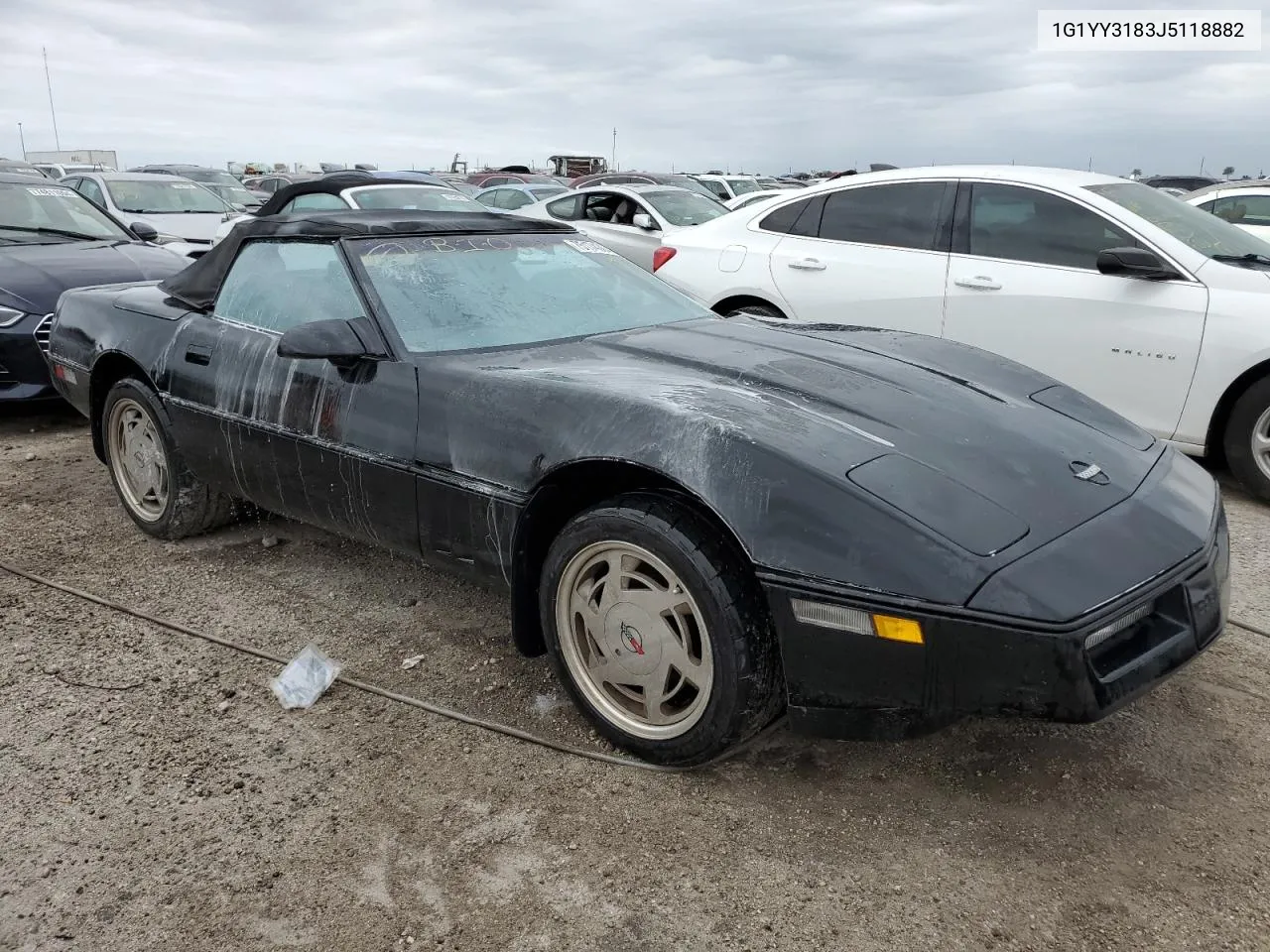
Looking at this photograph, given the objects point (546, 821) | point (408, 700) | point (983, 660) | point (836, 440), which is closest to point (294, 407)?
point (408, 700)

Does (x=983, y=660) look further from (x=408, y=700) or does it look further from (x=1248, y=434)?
(x=1248, y=434)

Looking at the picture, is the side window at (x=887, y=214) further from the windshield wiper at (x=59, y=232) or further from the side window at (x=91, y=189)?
the side window at (x=91, y=189)

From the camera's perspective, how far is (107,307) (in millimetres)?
4359

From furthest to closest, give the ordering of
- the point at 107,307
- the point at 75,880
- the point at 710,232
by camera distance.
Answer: the point at 710,232, the point at 107,307, the point at 75,880

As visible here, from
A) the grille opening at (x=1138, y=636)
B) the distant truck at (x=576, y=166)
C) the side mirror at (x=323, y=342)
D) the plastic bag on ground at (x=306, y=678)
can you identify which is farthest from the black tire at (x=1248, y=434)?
the distant truck at (x=576, y=166)

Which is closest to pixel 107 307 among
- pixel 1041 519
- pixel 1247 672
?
pixel 1041 519

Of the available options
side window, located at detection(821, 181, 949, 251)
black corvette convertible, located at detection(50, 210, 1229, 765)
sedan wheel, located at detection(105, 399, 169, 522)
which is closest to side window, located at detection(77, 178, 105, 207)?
sedan wheel, located at detection(105, 399, 169, 522)

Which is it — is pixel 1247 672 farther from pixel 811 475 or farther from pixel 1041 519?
pixel 811 475

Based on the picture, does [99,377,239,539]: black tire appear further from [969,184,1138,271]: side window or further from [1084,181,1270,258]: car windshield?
[1084,181,1270,258]: car windshield

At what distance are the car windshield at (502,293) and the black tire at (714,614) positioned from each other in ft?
3.16

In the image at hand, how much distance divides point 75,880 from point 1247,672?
10.6ft

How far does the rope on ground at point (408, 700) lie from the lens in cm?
256

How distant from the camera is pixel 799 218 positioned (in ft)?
20.0

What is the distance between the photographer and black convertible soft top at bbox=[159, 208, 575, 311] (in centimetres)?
350
